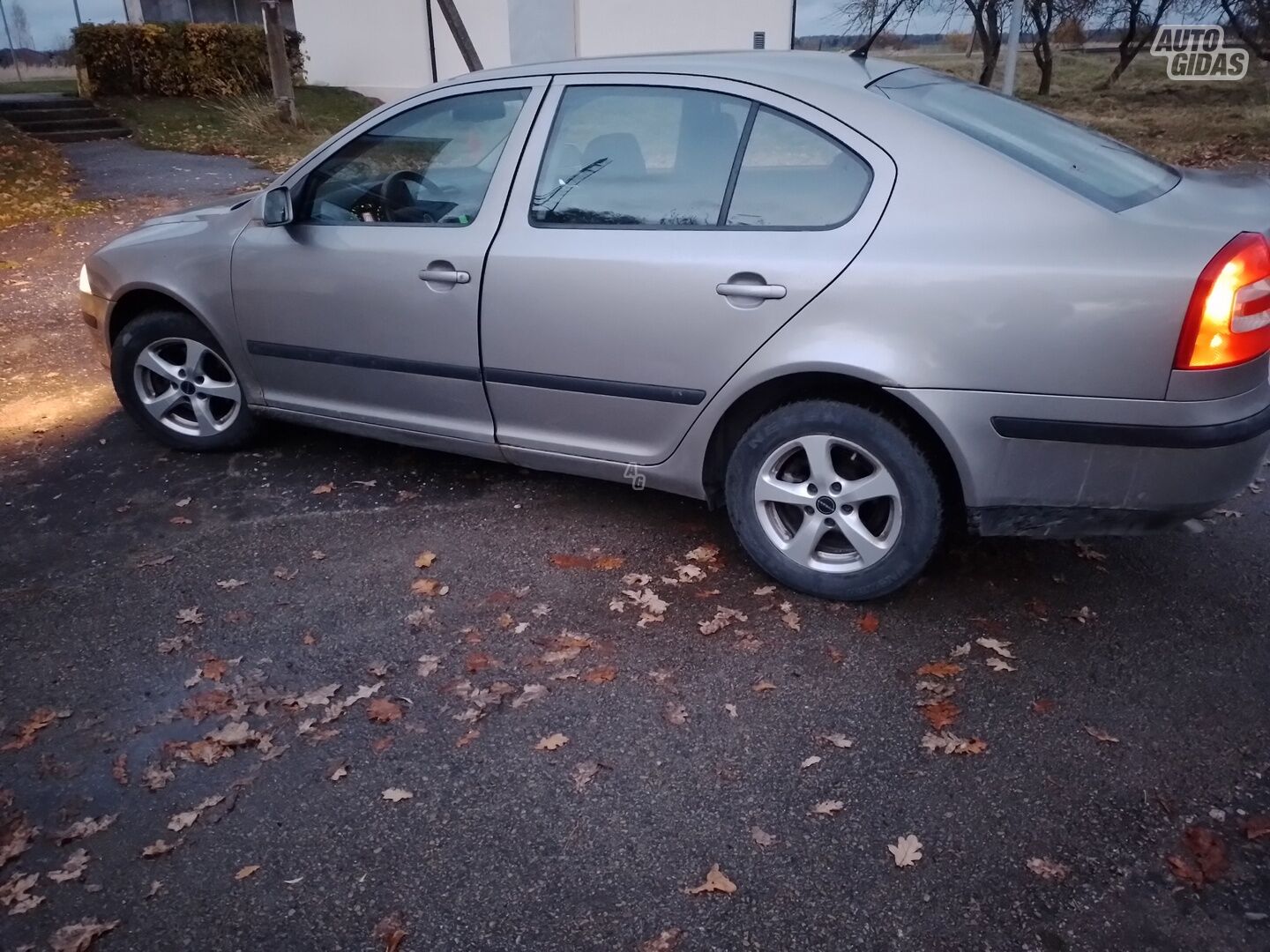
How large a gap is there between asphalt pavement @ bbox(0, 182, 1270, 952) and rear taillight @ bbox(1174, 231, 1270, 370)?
1019 mm

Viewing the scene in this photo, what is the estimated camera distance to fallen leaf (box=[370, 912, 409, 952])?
7.88 feet

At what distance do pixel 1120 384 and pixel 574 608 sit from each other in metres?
1.95

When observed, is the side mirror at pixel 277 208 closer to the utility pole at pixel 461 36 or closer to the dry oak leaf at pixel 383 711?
the dry oak leaf at pixel 383 711

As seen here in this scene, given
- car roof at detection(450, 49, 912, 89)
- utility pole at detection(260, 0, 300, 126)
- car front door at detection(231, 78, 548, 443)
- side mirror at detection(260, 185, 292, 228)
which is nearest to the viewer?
car roof at detection(450, 49, 912, 89)

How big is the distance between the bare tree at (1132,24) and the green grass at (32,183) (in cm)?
1417

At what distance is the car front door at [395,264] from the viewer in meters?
4.00

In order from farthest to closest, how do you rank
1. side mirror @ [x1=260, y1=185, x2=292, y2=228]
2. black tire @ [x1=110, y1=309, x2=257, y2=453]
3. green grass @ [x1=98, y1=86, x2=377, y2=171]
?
green grass @ [x1=98, y1=86, x2=377, y2=171], black tire @ [x1=110, y1=309, x2=257, y2=453], side mirror @ [x1=260, y1=185, x2=292, y2=228]

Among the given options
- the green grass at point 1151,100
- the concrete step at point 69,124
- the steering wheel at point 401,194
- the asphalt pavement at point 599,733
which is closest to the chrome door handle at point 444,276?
the steering wheel at point 401,194

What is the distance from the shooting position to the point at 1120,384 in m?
3.02

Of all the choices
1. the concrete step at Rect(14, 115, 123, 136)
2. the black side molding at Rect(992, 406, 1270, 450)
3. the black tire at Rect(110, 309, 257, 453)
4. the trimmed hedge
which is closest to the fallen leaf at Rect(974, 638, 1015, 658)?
the black side molding at Rect(992, 406, 1270, 450)

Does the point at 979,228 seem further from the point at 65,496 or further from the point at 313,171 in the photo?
the point at 65,496

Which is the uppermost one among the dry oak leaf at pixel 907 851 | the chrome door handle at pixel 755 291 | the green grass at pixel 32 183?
the chrome door handle at pixel 755 291

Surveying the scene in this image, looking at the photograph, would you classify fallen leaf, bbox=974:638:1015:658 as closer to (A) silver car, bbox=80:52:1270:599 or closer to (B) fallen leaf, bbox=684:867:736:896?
(A) silver car, bbox=80:52:1270:599

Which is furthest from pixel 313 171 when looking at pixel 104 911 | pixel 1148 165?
pixel 1148 165
